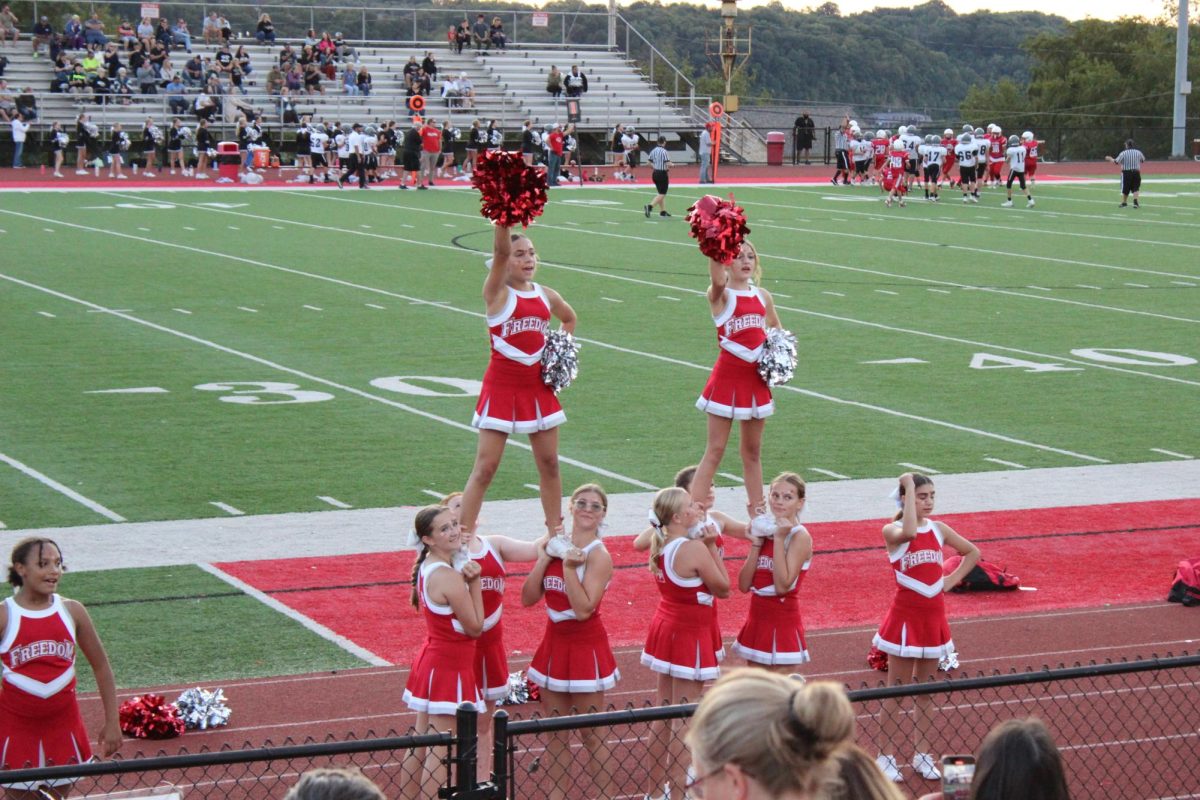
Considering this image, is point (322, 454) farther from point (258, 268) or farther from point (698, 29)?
point (698, 29)

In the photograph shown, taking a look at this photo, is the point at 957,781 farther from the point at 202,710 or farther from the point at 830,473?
the point at 830,473

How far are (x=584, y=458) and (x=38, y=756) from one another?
22.0ft

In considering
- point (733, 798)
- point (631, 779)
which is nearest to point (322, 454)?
point (631, 779)

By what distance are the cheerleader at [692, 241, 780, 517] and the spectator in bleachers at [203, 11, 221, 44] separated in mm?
41249

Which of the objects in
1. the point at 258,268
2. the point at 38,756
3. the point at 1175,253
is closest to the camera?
the point at 38,756

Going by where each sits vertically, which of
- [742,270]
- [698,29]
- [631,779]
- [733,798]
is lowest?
[631,779]

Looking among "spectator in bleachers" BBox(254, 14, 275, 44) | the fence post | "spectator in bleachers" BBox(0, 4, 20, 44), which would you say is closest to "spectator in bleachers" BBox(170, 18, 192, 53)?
"spectator in bleachers" BBox(254, 14, 275, 44)

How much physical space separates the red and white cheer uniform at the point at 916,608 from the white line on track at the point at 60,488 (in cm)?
529

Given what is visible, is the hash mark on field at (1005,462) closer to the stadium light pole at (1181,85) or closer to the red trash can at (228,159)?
the red trash can at (228,159)

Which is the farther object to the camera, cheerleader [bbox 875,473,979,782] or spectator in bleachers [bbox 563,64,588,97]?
spectator in bleachers [bbox 563,64,588,97]

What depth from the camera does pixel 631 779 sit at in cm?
629

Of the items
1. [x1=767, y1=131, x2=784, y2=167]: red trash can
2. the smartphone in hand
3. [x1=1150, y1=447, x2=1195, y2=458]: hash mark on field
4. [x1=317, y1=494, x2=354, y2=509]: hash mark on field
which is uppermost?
[x1=767, y1=131, x2=784, y2=167]: red trash can

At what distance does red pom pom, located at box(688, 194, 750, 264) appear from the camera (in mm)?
8332

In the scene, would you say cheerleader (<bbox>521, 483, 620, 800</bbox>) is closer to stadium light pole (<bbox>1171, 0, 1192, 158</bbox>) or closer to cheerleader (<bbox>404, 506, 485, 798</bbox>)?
cheerleader (<bbox>404, 506, 485, 798</bbox>)
